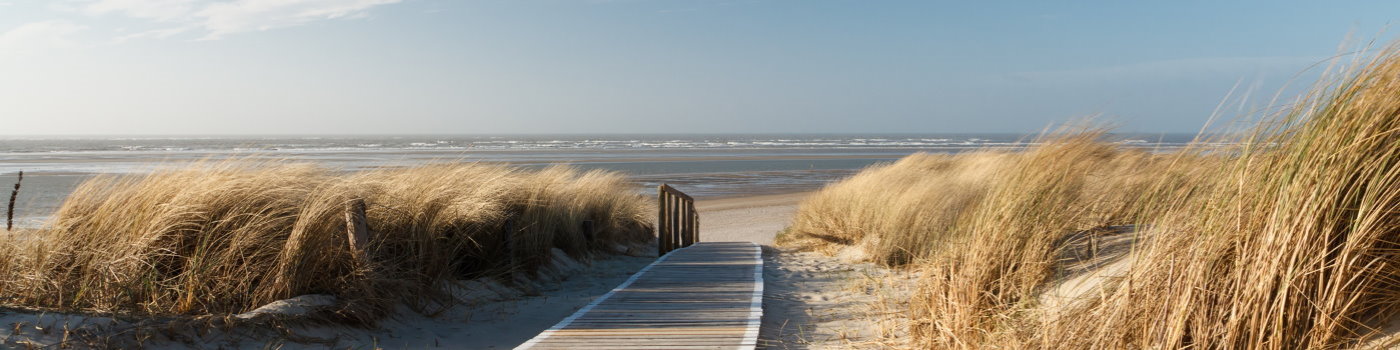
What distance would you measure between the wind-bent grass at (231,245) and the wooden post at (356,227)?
0.05 meters

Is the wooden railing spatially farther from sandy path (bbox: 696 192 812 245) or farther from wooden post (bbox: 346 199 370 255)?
wooden post (bbox: 346 199 370 255)

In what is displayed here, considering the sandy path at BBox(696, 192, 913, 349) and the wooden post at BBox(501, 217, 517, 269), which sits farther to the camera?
the wooden post at BBox(501, 217, 517, 269)

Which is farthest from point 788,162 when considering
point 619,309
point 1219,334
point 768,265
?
point 1219,334

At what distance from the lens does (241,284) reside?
5.27 m

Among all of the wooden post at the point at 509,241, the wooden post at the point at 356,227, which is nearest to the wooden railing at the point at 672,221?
the wooden post at the point at 509,241

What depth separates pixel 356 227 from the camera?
577cm

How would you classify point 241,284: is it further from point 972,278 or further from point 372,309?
point 972,278

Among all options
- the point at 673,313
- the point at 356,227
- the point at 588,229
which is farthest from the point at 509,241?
the point at 673,313

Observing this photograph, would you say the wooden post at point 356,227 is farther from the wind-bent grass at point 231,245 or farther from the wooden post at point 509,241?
the wooden post at point 509,241

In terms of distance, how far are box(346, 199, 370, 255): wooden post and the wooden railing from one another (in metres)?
4.97

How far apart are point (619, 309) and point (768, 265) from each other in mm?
3536

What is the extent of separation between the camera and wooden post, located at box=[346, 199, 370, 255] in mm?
5754

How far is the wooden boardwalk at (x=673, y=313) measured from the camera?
15.9ft

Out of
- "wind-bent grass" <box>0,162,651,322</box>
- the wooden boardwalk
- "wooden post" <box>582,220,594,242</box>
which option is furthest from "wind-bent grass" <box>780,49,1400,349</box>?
"wooden post" <box>582,220,594,242</box>
